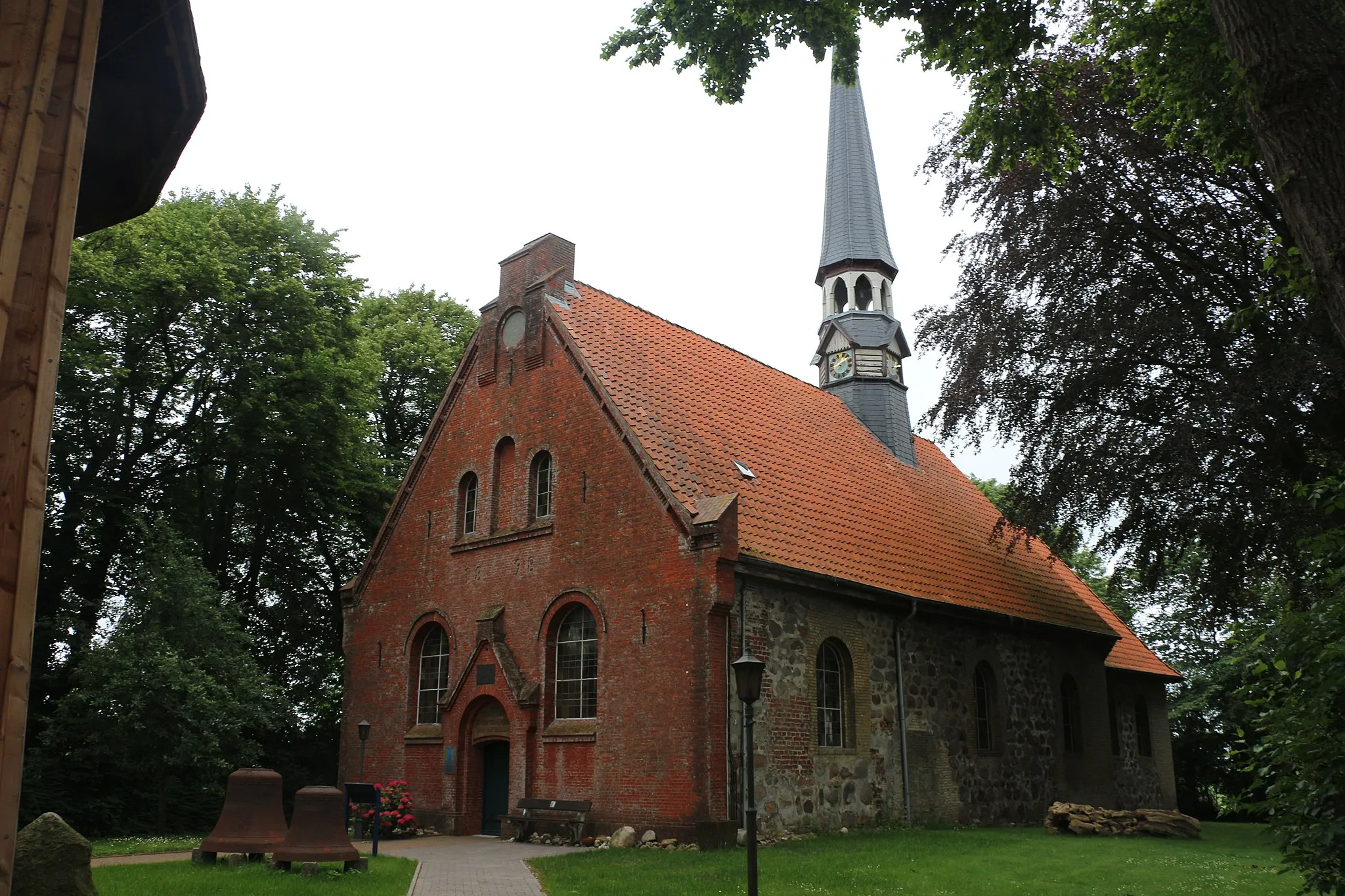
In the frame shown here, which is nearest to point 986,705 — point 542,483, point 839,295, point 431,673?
point 542,483

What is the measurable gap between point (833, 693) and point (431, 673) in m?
7.75

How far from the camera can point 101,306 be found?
2241 cm

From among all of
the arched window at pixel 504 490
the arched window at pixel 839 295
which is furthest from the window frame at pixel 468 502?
the arched window at pixel 839 295

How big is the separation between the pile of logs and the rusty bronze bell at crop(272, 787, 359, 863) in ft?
37.8

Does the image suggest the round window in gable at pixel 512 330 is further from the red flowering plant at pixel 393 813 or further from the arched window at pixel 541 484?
the red flowering plant at pixel 393 813

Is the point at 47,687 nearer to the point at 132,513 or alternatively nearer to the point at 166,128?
the point at 132,513

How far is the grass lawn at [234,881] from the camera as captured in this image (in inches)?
427

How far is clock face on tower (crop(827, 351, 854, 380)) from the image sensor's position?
26375 millimetres

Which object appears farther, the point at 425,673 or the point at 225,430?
the point at 225,430

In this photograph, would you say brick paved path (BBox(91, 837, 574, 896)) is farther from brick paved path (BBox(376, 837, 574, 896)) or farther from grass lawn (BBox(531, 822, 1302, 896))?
grass lawn (BBox(531, 822, 1302, 896))

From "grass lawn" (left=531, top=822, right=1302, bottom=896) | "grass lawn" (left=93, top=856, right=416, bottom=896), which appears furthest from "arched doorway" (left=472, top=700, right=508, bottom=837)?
"grass lawn" (left=93, top=856, right=416, bottom=896)

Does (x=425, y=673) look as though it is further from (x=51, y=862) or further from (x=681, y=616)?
(x=51, y=862)

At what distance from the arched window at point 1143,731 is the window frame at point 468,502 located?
55.5 feet

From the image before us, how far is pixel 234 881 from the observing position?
11.6 metres
